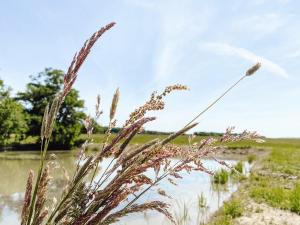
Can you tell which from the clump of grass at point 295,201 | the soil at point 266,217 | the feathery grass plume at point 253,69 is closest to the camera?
the feathery grass plume at point 253,69

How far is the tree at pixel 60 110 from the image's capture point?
6166cm

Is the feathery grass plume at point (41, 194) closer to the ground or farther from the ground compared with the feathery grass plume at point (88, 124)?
closer to the ground

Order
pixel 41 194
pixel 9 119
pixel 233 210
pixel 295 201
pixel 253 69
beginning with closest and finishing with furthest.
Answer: pixel 253 69 → pixel 41 194 → pixel 233 210 → pixel 295 201 → pixel 9 119

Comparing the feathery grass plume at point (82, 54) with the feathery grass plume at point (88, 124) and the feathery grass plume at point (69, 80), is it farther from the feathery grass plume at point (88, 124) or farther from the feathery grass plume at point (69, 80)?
the feathery grass plume at point (88, 124)

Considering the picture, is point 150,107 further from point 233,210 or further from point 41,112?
point 41,112

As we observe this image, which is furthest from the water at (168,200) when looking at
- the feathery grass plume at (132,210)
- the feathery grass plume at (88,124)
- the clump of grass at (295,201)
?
the feathery grass plume at (132,210)

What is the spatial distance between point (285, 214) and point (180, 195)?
6946 mm

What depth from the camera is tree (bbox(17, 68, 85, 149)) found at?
61.7 metres

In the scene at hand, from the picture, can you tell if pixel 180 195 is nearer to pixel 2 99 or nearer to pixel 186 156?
pixel 186 156

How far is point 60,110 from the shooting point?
63094 mm

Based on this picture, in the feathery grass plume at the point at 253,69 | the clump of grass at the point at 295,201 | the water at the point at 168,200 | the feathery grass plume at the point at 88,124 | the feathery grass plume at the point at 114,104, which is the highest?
the feathery grass plume at the point at 253,69

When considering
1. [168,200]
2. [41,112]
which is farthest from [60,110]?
[168,200]

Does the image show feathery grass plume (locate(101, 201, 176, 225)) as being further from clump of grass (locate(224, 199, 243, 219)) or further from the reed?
clump of grass (locate(224, 199, 243, 219))

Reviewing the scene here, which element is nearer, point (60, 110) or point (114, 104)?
point (114, 104)
